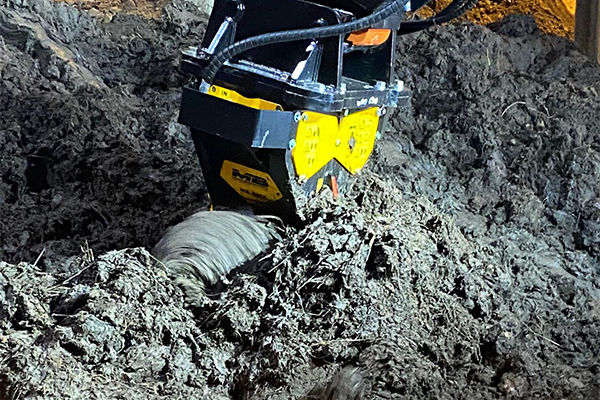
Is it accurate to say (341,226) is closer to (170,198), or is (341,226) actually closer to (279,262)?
(279,262)

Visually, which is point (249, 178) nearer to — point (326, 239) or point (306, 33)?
point (326, 239)

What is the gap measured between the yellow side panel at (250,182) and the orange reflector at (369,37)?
629 millimetres

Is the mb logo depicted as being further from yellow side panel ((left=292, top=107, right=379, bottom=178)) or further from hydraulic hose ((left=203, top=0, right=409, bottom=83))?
hydraulic hose ((left=203, top=0, right=409, bottom=83))

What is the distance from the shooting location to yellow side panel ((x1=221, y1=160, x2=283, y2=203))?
10.4 feet

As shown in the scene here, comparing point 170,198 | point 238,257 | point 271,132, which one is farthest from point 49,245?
point 271,132

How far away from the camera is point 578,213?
4.41 metres

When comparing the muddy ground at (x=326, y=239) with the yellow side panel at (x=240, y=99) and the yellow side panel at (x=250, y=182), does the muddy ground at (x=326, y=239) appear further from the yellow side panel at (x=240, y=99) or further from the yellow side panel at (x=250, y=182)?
the yellow side panel at (x=240, y=99)

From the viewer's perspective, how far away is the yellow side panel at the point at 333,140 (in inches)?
122

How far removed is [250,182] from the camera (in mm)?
3215

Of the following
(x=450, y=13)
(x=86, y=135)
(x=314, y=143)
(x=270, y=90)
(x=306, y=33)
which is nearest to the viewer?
(x=306, y=33)

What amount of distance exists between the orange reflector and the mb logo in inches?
25.2

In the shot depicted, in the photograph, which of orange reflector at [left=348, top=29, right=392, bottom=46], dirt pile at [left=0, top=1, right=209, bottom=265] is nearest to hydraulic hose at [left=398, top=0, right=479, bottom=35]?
orange reflector at [left=348, top=29, right=392, bottom=46]

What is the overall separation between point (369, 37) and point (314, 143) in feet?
1.58

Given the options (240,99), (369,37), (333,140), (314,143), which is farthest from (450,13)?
(240,99)
